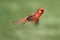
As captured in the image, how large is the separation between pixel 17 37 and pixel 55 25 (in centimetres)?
35

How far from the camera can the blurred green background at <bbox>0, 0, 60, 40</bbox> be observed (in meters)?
1.52

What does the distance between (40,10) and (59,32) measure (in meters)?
0.25

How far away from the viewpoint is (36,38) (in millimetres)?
1526

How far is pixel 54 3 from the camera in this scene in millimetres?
1594

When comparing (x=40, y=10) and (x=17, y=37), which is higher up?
(x=40, y=10)

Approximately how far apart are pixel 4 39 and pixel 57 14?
0.51m

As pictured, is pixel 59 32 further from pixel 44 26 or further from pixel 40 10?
pixel 40 10

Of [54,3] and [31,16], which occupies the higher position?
[54,3]

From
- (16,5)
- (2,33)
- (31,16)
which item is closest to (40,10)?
(31,16)

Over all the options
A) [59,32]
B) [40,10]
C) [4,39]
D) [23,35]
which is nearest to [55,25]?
[59,32]

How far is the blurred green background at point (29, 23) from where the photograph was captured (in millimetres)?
1524

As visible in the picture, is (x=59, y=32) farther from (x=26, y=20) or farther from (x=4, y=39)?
(x=4, y=39)

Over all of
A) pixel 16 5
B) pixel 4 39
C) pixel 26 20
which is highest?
pixel 16 5

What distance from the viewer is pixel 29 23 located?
5.10 ft
